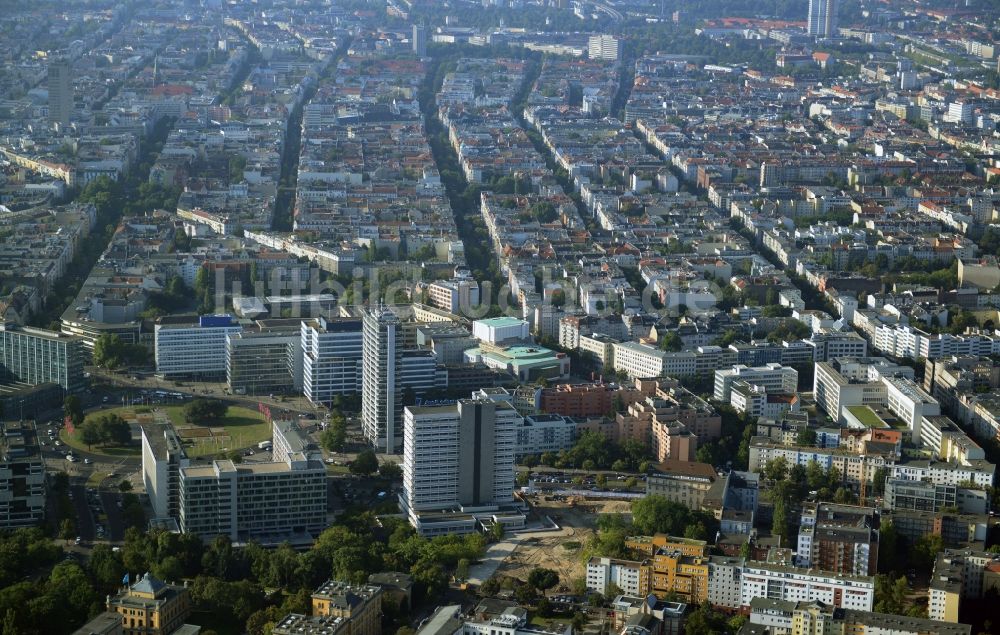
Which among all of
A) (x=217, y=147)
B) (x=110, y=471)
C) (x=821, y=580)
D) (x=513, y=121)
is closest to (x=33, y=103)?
(x=217, y=147)

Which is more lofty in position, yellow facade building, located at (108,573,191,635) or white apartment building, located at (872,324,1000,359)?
white apartment building, located at (872,324,1000,359)

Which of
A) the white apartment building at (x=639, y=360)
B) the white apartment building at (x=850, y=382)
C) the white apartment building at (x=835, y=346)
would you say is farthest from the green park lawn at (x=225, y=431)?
the white apartment building at (x=835, y=346)

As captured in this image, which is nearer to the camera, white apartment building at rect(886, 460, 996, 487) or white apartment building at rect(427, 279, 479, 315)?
white apartment building at rect(886, 460, 996, 487)

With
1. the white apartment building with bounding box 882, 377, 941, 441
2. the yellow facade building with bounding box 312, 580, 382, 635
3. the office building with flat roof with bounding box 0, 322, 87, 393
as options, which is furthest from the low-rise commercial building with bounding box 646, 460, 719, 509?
the office building with flat roof with bounding box 0, 322, 87, 393

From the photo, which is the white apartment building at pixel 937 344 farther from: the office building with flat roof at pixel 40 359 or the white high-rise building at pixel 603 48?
the white high-rise building at pixel 603 48

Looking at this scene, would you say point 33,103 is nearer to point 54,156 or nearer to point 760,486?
point 54,156

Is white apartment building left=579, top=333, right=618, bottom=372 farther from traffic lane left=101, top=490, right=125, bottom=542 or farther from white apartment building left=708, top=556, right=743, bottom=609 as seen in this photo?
white apartment building left=708, top=556, right=743, bottom=609
